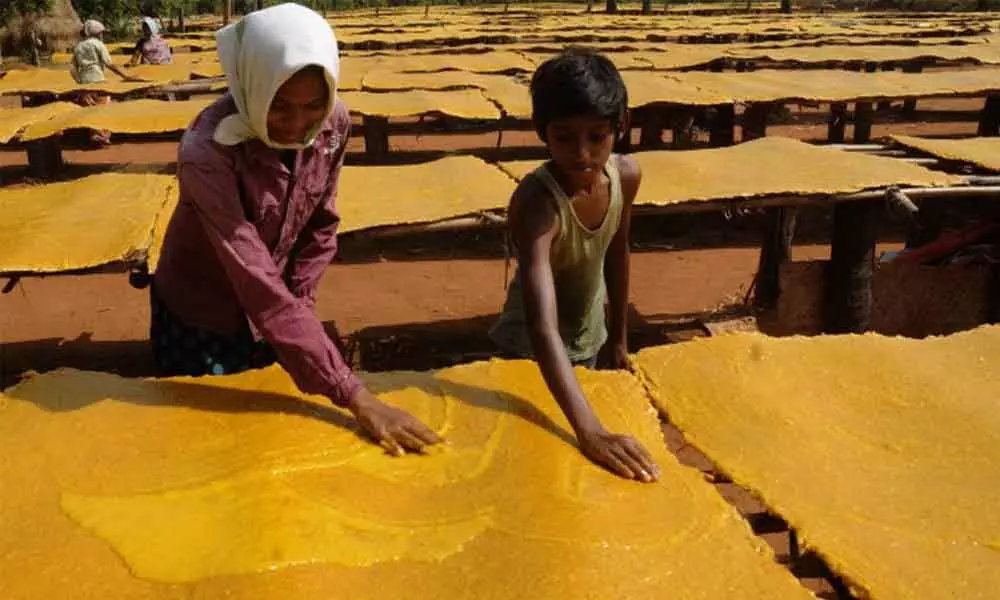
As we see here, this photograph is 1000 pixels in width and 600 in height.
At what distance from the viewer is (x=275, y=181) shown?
1856mm

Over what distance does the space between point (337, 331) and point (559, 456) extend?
11.9 ft

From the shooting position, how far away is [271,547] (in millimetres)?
1241

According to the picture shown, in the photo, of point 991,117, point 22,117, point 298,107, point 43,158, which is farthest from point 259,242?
point 991,117

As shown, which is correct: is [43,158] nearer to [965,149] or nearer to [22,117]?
[22,117]

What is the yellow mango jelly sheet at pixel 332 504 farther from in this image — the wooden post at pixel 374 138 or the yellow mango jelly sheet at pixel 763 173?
the wooden post at pixel 374 138

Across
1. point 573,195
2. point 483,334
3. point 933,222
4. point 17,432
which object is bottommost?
point 483,334

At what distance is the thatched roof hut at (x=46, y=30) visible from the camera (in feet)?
48.5

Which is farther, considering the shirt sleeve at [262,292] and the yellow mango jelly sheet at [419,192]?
the yellow mango jelly sheet at [419,192]

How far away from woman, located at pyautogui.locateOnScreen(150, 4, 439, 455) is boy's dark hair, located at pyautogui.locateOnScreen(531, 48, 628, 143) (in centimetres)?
43

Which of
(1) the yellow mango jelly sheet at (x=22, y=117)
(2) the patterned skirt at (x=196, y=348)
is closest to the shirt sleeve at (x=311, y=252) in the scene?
(2) the patterned skirt at (x=196, y=348)

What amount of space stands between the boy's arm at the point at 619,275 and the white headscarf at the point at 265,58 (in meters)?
0.83

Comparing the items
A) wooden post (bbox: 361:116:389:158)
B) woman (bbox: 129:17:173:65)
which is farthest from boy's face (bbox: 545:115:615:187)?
woman (bbox: 129:17:173:65)

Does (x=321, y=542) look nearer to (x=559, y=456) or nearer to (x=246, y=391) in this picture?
(x=559, y=456)

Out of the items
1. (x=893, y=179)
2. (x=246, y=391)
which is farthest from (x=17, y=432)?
(x=893, y=179)
